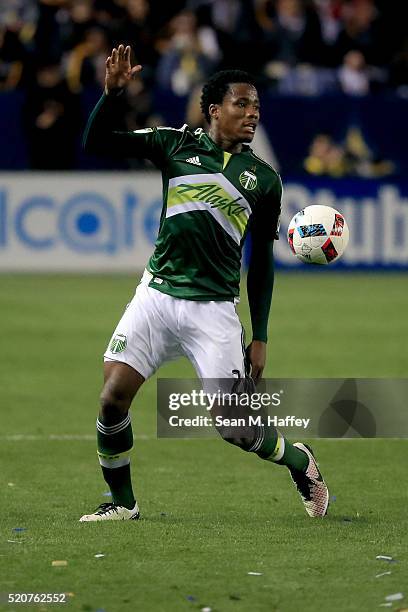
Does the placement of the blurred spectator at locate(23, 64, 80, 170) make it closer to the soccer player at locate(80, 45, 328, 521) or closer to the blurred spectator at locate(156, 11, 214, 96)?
the blurred spectator at locate(156, 11, 214, 96)

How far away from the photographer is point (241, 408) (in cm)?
713

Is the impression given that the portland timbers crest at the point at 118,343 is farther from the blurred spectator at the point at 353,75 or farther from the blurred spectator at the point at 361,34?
the blurred spectator at the point at 361,34

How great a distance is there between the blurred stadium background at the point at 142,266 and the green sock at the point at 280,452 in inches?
11.8

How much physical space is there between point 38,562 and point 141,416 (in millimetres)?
4760

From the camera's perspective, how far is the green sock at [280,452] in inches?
286

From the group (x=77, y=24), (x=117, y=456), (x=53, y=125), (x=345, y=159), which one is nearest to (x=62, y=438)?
(x=117, y=456)

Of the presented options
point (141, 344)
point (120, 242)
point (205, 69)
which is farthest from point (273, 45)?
point (141, 344)

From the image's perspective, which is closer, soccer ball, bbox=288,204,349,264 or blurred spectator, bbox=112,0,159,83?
soccer ball, bbox=288,204,349,264

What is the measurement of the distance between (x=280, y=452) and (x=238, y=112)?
1.78m

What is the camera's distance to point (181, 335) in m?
7.17

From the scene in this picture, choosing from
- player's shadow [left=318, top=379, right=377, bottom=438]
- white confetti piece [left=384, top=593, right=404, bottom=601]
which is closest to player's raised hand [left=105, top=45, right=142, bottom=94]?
white confetti piece [left=384, top=593, right=404, bottom=601]

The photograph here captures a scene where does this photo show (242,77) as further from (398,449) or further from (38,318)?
(38,318)

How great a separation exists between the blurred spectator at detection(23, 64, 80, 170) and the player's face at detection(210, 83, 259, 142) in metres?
13.4

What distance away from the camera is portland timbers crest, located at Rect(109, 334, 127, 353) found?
7105 mm
